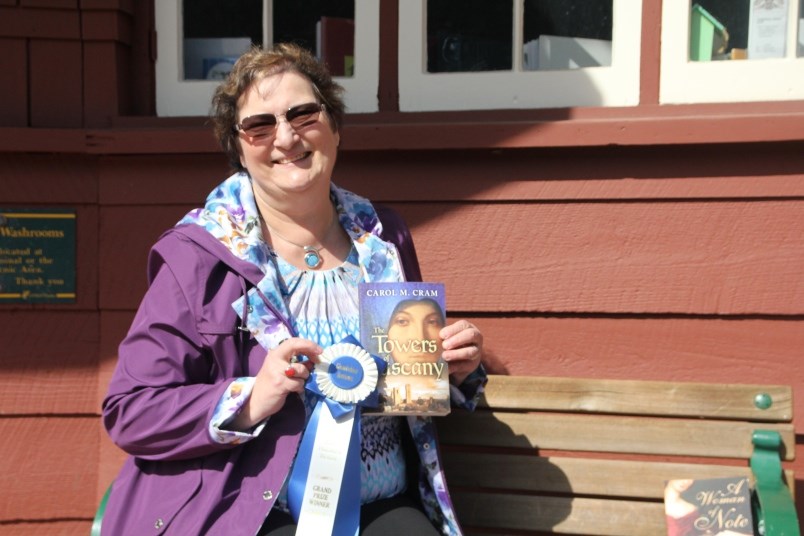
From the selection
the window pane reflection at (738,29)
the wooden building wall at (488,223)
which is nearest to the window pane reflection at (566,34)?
the wooden building wall at (488,223)

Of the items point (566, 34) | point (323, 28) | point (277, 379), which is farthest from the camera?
point (323, 28)

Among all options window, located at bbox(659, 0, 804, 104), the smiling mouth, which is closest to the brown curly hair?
the smiling mouth

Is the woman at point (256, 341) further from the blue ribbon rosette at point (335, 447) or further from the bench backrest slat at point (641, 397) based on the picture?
the bench backrest slat at point (641, 397)

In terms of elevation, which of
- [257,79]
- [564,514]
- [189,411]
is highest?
[257,79]

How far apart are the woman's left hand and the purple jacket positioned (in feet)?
1.20

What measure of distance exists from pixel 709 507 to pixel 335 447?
0.88 meters

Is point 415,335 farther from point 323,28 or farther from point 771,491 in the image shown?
point 323,28

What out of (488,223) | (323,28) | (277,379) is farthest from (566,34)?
(277,379)

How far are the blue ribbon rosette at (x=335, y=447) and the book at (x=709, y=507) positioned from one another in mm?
750

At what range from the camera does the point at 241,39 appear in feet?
11.1

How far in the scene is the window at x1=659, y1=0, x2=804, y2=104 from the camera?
9.78ft

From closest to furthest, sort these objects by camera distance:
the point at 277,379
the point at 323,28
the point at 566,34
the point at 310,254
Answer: the point at 277,379
the point at 310,254
the point at 566,34
the point at 323,28

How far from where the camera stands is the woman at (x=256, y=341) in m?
2.30

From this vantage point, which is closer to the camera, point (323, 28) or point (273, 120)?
point (273, 120)
